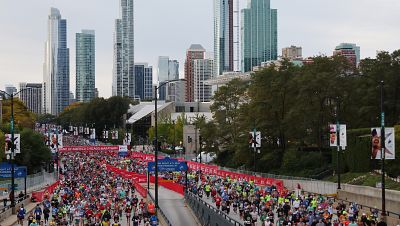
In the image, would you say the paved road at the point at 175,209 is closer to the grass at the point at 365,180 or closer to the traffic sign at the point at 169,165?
the traffic sign at the point at 169,165

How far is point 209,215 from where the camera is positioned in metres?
33.7

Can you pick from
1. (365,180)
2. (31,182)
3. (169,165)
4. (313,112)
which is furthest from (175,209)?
(313,112)

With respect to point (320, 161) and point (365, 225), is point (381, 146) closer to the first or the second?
point (365, 225)

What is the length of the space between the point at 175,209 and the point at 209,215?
13.6 metres

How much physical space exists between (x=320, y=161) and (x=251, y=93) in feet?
57.3

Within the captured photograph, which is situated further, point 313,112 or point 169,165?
point 313,112

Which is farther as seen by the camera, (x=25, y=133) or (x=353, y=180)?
(x=25, y=133)

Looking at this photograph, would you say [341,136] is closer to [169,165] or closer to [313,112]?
[169,165]

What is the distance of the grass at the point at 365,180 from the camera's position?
45347mm

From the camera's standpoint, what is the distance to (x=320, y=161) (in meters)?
65.4

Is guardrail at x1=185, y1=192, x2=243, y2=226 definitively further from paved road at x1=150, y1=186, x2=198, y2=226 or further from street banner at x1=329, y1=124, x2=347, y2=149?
street banner at x1=329, y1=124, x2=347, y2=149

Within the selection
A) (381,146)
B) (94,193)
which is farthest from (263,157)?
(381,146)

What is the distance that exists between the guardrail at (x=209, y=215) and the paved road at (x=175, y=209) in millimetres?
584

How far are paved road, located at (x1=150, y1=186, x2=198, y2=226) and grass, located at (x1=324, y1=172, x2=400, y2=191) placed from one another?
1316 centimetres
